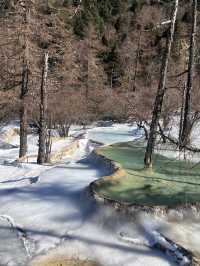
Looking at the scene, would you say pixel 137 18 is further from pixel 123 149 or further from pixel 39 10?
pixel 123 149

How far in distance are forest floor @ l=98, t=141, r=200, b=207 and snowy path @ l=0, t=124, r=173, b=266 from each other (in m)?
0.68

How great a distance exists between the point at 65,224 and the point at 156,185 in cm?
271

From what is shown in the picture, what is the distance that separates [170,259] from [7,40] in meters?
14.4

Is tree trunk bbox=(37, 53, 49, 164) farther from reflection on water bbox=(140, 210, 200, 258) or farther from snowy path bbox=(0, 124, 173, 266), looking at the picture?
reflection on water bbox=(140, 210, 200, 258)

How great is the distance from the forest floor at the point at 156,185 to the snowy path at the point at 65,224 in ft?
2.25

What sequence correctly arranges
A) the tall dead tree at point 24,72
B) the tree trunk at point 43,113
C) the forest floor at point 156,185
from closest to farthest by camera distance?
the forest floor at point 156,185, the tree trunk at point 43,113, the tall dead tree at point 24,72

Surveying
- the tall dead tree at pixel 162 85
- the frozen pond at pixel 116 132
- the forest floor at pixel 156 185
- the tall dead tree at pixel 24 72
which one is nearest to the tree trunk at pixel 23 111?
the tall dead tree at pixel 24 72

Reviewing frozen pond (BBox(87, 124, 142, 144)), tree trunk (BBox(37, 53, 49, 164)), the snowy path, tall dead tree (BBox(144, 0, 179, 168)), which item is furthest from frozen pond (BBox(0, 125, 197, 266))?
frozen pond (BBox(87, 124, 142, 144))

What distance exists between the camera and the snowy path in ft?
24.0

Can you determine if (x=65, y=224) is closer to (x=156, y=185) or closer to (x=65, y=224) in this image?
(x=65, y=224)

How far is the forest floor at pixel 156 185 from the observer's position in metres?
9.26

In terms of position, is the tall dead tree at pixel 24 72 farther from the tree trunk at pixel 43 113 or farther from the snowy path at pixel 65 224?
the snowy path at pixel 65 224

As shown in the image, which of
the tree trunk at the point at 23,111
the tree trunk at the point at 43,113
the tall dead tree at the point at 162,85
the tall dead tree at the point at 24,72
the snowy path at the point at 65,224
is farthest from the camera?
the tree trunk at the point at 23,111

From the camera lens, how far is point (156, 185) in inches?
405
